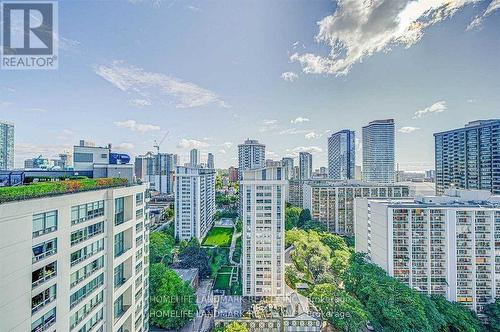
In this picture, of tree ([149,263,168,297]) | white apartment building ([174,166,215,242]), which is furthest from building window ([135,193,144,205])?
white apartment building ([174,166,215,242])

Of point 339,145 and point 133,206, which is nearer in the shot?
point 133,206

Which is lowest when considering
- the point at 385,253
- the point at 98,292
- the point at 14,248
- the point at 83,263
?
the point at 385,253

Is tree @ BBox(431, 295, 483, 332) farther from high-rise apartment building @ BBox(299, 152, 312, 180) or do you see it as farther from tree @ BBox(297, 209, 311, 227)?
high-rise apartment building @ BBox(299, 152, 312, 180)

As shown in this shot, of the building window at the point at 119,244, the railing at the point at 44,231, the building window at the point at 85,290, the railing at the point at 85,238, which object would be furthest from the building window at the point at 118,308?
the railing at the point at 44,231

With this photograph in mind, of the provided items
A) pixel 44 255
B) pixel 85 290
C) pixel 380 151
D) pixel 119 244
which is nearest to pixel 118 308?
pixel 85 290

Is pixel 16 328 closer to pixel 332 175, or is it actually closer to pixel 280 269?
pixel 280 269

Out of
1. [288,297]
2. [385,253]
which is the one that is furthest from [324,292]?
[385,253]

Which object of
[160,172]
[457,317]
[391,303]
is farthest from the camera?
[160,172]

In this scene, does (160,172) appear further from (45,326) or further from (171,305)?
(45,326)
